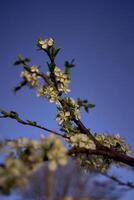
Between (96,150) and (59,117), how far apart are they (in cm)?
153

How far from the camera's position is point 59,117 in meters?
5.98

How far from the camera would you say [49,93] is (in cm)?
567

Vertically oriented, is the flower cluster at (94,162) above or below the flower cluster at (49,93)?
below

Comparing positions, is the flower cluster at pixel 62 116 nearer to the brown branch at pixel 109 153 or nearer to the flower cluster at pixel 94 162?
the flower cluster at pixel 94 162

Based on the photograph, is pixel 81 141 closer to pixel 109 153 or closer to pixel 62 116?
pixel 109 153

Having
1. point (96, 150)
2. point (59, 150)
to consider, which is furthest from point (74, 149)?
point (59, 150)

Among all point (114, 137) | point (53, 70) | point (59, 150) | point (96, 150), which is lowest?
point (59, 150)

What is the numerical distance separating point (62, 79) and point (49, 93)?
1.35 feet

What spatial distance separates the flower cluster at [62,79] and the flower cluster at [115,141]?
1.49 m

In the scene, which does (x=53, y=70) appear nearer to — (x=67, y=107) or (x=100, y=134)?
(x=67, y=107)

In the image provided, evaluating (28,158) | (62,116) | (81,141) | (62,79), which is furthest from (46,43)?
(28,158)

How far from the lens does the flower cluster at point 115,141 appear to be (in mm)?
6457

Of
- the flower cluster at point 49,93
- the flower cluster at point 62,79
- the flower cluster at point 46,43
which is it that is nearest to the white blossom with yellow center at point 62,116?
the flower cluster at point 49,93

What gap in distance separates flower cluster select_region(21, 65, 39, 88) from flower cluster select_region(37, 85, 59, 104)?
1.38ft
